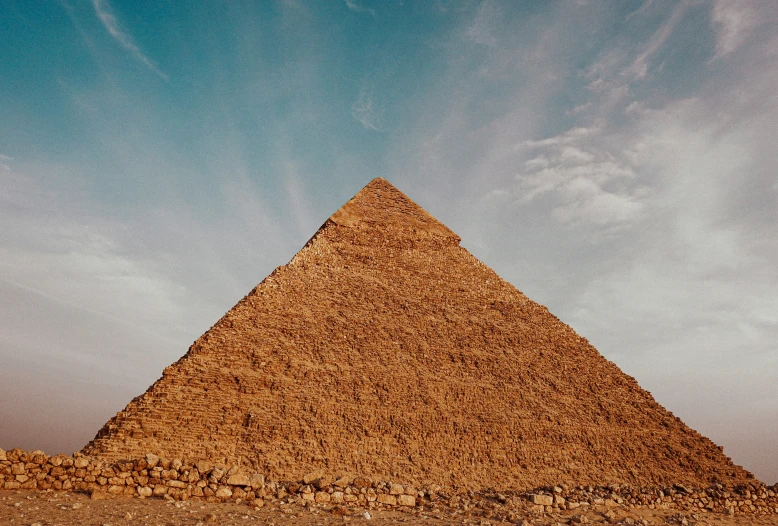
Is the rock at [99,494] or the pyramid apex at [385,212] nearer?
the rock at [99,494]

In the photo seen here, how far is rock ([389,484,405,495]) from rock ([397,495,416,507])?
128 mm

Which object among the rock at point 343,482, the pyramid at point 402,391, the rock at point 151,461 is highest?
the pyramid at point 402,391

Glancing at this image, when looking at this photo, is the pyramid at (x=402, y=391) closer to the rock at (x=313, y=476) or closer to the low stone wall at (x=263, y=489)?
the rock at (x=313, y=476)

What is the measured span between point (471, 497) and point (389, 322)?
21.3 ft

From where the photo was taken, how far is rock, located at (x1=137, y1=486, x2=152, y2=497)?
30.6ft

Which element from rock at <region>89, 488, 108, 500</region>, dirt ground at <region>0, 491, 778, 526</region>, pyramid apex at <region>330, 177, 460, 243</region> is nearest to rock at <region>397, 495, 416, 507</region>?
dirt ground at <region>0, 491, 778, 526</region>

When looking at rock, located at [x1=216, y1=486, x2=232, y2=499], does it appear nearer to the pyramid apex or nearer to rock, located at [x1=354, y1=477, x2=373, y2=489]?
rock, located at [x1=354, y1=477, x2=373, y2=489]

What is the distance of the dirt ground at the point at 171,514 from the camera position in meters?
7.60

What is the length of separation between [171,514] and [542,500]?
889 centimetres

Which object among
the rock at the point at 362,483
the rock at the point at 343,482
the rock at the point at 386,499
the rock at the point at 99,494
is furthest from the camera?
the rock at the point at 362,483

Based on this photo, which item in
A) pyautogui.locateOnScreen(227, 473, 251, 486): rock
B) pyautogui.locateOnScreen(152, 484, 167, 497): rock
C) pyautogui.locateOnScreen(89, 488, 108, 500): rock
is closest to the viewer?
pyautogui.locateOnScreen(89, 488, 108, 500): rock

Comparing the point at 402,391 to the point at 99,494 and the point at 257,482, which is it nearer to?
the point at 257,482

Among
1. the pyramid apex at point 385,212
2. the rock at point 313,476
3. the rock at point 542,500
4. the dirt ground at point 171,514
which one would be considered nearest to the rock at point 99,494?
the dirt ground at point 171,514

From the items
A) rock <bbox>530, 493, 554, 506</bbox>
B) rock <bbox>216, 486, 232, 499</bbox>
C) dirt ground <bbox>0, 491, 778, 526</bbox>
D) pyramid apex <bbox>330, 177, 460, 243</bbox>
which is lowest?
dirt ground <bbox>0, 491, 778, 526</bbox>
